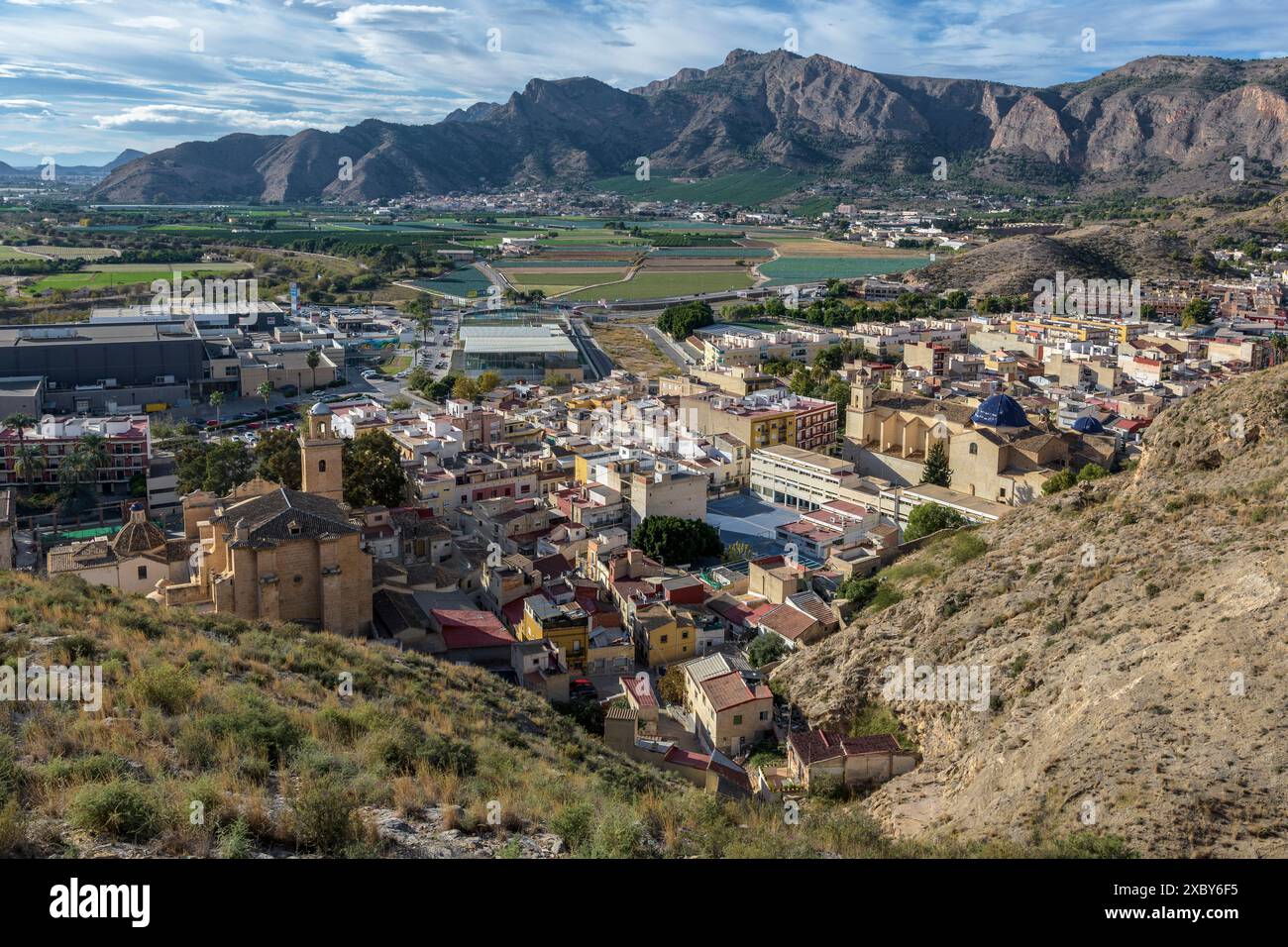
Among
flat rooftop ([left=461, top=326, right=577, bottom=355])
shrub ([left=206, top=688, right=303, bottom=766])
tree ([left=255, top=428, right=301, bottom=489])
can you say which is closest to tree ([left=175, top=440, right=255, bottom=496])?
tree ([left=255, top=428, right=301, bottom=489])

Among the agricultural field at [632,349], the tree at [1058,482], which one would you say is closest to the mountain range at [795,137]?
the agricultural field at [632,349]

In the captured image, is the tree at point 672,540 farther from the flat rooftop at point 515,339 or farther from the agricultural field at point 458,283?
the agricultural field at point 458,283

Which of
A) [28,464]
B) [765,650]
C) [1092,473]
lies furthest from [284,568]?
[1092,473]

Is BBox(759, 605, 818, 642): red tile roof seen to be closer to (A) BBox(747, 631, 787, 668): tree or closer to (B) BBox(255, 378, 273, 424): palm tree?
(A) BBox(747, 631, 787, 668): tree

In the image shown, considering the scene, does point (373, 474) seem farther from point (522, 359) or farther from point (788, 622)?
point (522, 359)
